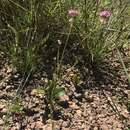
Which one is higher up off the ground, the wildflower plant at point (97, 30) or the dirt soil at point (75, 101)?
the wildflower plant at point (97, 30)

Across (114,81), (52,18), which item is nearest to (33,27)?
(52,18)

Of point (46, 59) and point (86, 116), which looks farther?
point (46, 59)

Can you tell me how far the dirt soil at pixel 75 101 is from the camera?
183 centimetres

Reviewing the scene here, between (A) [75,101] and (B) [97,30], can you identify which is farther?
(B) [97,30]

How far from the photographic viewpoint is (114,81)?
2096mm

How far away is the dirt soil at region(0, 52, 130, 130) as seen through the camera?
1831 millimetres

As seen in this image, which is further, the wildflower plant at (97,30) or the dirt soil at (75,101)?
the wildflower plant at (97,30)

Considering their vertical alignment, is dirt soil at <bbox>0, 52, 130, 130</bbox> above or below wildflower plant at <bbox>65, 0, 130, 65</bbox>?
Answer: below

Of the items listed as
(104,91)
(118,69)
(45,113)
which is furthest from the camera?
(118,69)

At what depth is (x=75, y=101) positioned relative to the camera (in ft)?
6.38

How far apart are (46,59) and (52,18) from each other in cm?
21

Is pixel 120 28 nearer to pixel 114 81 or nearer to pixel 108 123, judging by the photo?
pixel 114 81

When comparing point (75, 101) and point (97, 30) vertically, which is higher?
point (97, 30)

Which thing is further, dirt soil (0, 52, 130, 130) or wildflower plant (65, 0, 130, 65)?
wildflower plant (65, 0, 130, 65)
